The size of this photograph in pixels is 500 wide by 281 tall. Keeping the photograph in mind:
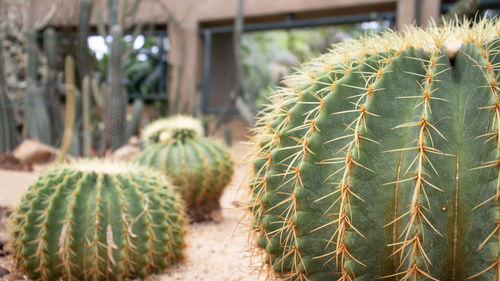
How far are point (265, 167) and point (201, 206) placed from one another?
96.9 inches

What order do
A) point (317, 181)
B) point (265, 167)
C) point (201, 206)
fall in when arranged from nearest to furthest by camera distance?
point (317, 181), point (265, 167), point (201, 206)

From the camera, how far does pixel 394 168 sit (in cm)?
139

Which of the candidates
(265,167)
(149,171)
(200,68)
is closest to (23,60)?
(200,68)

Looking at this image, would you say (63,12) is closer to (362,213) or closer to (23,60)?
(23,60)

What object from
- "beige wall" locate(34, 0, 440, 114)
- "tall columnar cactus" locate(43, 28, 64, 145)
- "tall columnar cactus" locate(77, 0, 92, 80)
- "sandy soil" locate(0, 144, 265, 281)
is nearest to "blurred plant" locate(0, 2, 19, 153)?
"tall columnar cactus" locate(43, 28, 64, 145)

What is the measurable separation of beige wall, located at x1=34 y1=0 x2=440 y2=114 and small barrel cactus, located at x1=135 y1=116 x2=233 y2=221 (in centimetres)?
452

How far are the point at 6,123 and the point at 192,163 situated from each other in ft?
18.8

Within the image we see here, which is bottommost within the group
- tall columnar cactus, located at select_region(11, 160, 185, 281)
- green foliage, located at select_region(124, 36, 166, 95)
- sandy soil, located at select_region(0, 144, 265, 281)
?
sandy soil, located at select_region(0, 144, 265, 281)

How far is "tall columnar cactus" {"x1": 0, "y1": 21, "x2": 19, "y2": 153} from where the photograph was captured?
7977mm

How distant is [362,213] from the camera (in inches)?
54.7

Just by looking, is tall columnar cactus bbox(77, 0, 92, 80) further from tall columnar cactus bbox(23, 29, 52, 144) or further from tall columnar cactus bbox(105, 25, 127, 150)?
tall columnar cactus bbox(23, 29, 52, 144)

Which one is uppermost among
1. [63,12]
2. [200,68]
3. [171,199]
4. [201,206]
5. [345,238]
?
[63,12]

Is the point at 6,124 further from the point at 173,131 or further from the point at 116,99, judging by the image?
the point at 173,131

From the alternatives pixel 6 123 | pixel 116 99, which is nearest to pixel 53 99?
pixel 6 123
